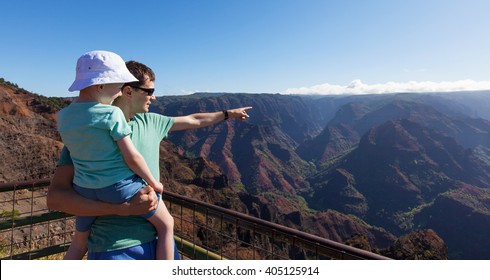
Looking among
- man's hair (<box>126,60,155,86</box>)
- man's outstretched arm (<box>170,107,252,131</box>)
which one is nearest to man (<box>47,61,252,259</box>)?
man's hair (<box>126,60,155,86</box>)

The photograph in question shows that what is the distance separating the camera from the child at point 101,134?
1763 millimetres

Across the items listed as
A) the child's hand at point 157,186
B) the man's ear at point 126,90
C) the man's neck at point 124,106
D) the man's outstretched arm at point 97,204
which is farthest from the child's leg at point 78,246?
the man's ear at point 126,90

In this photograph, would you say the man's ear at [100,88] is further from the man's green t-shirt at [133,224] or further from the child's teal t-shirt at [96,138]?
the man's green t-shirt at [133,224]

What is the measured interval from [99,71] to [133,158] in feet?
1.66

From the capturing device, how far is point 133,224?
192 centimetres

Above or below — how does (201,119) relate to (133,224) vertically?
above

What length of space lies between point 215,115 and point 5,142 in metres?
33.4

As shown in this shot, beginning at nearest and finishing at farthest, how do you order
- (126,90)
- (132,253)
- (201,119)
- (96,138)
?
(96,138) < (132,253) < (126,90) < (201,119)

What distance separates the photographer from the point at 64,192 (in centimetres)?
195

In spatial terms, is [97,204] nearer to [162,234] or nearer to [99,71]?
[162,234]

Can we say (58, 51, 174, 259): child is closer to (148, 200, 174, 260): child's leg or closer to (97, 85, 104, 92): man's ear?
(97, 85, 104, 92): man's ear

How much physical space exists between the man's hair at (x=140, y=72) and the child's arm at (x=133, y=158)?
409 millimetres

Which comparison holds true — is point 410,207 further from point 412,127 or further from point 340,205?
A: point 412,127

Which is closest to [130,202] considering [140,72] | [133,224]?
[133,224]
